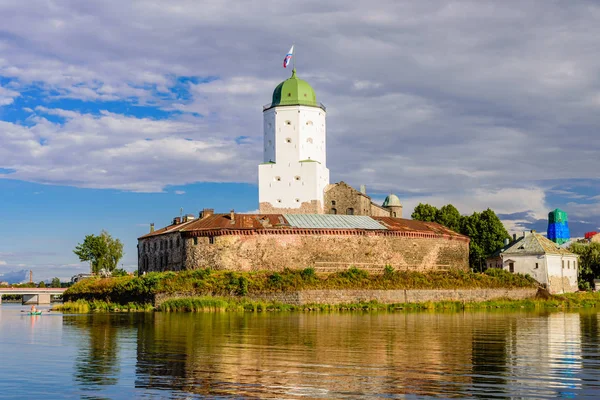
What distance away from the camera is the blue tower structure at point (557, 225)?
112625 mm

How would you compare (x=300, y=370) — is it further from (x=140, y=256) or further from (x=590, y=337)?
(x=140, y=256)

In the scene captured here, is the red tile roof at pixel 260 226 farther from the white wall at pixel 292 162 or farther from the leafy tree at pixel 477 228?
the leafy tree at pixel 477 228

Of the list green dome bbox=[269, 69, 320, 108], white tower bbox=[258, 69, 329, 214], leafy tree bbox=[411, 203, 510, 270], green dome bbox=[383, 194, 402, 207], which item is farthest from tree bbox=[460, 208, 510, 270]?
green dome bbox=[269, 69, 320, 108]

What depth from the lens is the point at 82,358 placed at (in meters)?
21.3

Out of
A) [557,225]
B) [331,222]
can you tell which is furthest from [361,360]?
[557,225]

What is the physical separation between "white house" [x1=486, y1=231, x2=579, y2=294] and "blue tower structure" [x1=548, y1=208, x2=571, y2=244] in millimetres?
43808

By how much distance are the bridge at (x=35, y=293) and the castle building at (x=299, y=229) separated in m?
27.9

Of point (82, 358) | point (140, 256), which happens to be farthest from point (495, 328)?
point (140, 256)

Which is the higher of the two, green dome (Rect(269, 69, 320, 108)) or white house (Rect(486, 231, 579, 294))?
green dome (Rect(269, 69, 320, 108))

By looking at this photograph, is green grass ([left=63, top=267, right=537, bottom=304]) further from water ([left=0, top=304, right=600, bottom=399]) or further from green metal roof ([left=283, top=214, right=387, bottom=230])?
water ([left=0, top=304, right=600, bottom=399])

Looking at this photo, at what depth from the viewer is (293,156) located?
7012 centimetres

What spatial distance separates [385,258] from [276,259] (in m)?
9.47

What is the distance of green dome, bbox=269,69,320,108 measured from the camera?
70562 millimetres

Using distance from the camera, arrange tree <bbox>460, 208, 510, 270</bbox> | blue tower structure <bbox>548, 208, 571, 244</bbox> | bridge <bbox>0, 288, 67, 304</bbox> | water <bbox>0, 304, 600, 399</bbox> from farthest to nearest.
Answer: blue tower structure <bbox>548, 208, 571, 244</bbox>
bridge <bbox>0, 288, 67, 304</bbox>
tree <bbox>460, 208, 510, 270</bbox>
water <bbox>0, 304, 600, 399</bbox>
